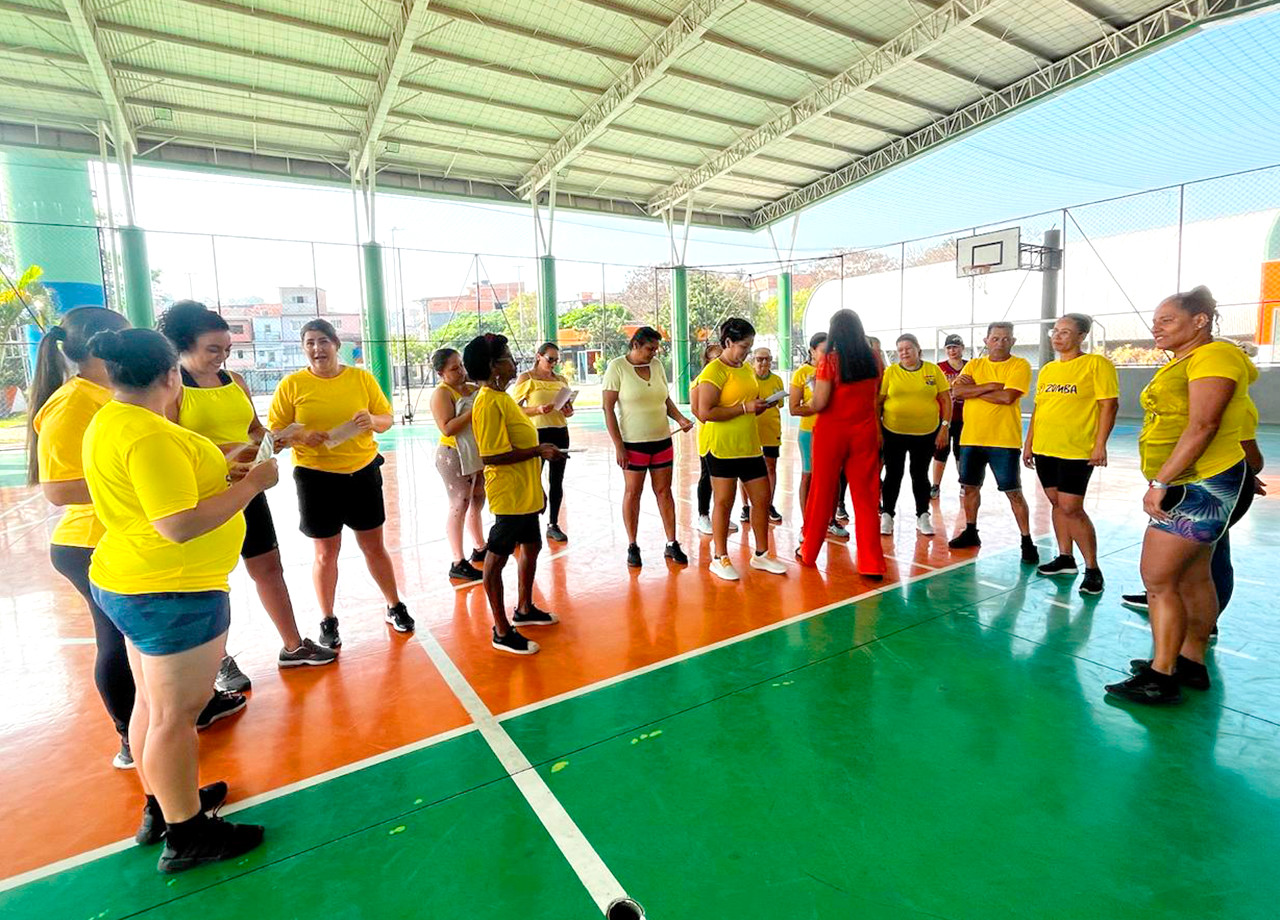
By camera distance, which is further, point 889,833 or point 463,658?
point 463,658

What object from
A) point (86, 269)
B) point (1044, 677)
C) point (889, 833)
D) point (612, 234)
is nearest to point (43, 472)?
point (889, 833)

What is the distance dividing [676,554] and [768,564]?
0.69 meters

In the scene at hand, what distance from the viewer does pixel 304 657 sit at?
11.2 feet

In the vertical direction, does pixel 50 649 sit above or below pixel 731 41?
below

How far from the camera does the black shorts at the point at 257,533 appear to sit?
3113 millimetres

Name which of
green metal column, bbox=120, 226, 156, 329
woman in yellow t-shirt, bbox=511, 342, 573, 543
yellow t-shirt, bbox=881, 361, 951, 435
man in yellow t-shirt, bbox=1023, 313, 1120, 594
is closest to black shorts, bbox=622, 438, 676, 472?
woman in yellow t-shirt, bbox=511, 342, 573, 543

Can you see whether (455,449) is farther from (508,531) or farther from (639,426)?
(508,531)

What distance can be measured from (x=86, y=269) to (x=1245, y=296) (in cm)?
2564

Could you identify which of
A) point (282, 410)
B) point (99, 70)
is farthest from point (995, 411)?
point (99, 70)

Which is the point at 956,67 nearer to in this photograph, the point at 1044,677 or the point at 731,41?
the point at 731,41

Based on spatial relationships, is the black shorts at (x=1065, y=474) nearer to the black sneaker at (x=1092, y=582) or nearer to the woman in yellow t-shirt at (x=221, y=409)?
the black sneaker at (x=1092, y=582)

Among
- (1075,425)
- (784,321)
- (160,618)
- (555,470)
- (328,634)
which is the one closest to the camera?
(160,618)

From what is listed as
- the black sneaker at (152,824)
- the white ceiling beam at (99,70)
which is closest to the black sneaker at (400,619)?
the black sneaker at (152,824)

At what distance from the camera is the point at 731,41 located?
41.0 ft
